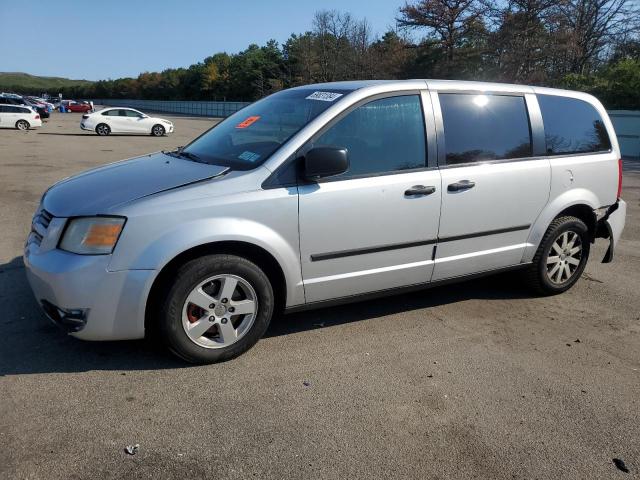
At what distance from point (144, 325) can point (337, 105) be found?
1934mm

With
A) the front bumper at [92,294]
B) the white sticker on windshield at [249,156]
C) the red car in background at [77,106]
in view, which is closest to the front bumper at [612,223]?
the white sticker on windshield at [249,156]

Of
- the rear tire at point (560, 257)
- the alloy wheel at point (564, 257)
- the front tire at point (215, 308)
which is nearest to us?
the front tire at point (215, 308)

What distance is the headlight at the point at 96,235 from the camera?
10.1 ft

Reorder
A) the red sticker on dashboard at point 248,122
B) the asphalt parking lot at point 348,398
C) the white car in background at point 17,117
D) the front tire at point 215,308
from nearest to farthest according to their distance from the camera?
the asphalt parking lot at point 348,398 < the front tire at point 215,308 < the red sticker on dashboard at point 248,122 < the white car in background at point 17,117

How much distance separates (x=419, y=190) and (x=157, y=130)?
92.1 feet

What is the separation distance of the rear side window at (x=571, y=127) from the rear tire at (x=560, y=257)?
658 millimetres

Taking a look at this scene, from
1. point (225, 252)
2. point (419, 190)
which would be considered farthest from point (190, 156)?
point (419, 190)

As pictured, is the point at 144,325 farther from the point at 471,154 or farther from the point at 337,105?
the point at 471,154

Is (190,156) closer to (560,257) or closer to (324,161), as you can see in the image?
(324,161)

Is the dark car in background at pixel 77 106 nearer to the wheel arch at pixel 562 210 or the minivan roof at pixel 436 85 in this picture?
the minivan roof at pixel 436 85

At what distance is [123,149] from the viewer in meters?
19.8

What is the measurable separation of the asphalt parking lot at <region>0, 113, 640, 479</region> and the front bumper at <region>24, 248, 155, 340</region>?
0.34 meters

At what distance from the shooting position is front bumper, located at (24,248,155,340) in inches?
120

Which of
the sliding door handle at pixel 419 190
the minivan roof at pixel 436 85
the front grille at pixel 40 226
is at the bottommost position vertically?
the front grille at pixel 40 226
